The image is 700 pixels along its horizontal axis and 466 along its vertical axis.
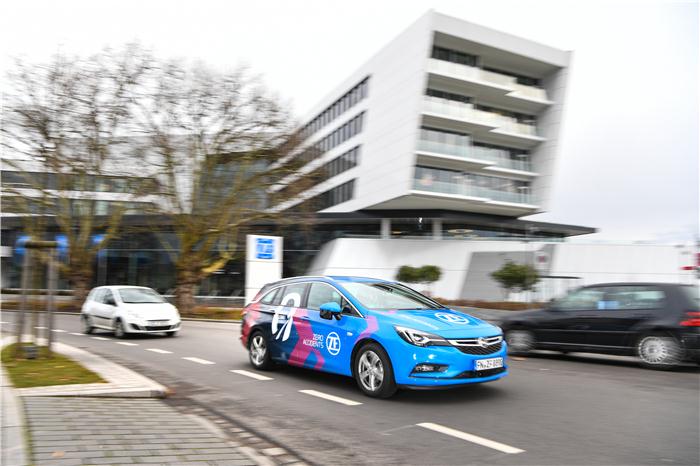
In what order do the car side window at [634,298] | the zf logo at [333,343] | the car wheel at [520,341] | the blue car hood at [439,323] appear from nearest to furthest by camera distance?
1. the blue car hood at [439,323]
2. the zf logo at [333,343]
3. the car side window at [634,298]
4. the car wheel at [520,341]

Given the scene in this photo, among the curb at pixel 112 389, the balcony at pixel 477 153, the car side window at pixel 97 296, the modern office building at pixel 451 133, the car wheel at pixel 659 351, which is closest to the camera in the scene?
the curb at pixel 112 389

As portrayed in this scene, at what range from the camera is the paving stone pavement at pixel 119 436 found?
418cm

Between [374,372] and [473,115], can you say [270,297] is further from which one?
[473,115]

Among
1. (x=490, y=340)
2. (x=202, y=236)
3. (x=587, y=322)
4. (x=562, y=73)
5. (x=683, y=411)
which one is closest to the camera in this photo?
(x=683, y=411)

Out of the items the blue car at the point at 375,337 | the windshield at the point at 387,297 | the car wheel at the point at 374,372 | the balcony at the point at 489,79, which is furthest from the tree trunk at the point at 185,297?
the balcony at the point at 489,79

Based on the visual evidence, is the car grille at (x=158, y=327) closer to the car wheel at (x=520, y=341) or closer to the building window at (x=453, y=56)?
the car wheel at (x=520, y=341)

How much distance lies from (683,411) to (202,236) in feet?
80.9

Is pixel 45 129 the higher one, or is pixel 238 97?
pixel 238 97

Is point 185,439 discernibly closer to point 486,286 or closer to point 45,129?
point 45,129

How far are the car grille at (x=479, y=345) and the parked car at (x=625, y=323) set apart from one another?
4104 millimetres

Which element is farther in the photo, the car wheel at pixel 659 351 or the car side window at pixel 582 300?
the car side window at pixel 582 300

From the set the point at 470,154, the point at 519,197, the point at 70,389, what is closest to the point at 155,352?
the point at 70,389

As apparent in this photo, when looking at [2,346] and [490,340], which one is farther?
[2,346]

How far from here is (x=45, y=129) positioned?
26.6 meters
